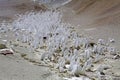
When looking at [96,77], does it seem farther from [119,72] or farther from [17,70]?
[17,70]

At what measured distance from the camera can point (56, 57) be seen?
5.87 meters

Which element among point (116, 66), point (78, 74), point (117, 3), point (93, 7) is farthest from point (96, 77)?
point (93, 7)

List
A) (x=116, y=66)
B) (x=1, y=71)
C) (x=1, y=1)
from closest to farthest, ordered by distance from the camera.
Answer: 1. (x=1, y=71)
2. (x=116, y=66)
3. (x=1, y=1)

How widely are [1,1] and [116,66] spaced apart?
64.7 feet

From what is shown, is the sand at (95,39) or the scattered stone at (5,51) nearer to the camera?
the sand at (95,39)

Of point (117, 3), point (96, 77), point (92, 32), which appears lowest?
point (96, 77)

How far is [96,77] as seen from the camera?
473cm

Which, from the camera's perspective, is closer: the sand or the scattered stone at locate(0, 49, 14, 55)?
the sand

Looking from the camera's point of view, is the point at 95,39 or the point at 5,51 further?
the point at 95,39

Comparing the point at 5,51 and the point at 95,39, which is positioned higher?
the point at 95,39

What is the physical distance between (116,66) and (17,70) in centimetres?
194

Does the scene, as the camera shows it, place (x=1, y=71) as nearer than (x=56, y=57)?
Yes

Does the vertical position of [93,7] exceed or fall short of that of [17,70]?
it exceeds it

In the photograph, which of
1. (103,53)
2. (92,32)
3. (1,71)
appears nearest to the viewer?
(1,71)
